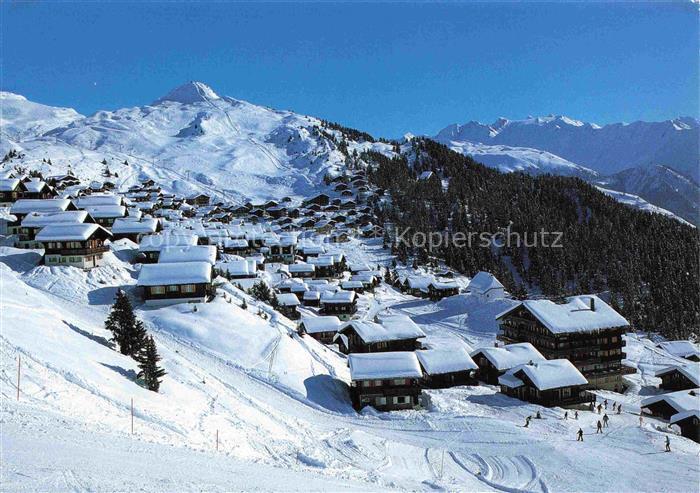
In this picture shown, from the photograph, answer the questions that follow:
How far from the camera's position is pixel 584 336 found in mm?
50062

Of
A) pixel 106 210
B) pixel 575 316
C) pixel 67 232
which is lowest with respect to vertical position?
pixel 575 316

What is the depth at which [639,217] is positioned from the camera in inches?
5271

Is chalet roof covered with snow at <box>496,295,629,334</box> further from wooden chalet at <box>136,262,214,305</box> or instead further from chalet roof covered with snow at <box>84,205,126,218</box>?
chalet roof covered with snow at <box>84,205,126,218</box>

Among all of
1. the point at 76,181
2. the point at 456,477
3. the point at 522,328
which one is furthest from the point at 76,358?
the point at 76,181

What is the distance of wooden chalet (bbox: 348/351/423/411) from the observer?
120 ft

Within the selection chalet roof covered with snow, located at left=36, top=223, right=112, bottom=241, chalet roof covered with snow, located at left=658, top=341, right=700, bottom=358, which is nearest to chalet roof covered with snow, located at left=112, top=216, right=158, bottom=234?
chalet roof covered with snow, located at left=36, top=223, right=112, bottom=241

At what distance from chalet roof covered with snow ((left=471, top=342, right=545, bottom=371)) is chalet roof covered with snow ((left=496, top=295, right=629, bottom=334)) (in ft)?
14.3

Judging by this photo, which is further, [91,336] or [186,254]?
[186,254]

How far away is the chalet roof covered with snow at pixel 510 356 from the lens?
43.9 meters

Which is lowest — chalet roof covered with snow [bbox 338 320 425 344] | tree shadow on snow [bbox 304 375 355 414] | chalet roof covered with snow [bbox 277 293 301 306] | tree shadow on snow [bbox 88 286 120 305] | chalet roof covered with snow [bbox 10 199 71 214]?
tree shadow on snow [bbox 304 375 355 414]

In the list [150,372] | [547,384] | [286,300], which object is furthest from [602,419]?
[286,300]

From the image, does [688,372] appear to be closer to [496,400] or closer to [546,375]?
[546,375]

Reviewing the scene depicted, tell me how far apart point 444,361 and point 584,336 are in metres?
16.7

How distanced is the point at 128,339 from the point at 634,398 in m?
43.9
